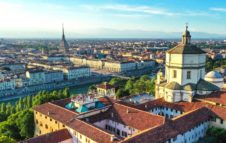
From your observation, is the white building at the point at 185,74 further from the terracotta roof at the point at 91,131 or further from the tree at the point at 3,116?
the tree at the point at 3,116

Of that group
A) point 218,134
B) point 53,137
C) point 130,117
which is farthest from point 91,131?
point 218,134

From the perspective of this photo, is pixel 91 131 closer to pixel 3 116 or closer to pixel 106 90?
pixel 3 116

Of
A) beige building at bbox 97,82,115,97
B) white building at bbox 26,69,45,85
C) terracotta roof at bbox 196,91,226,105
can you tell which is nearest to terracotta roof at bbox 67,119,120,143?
terracotta roof at bbox 196,91,226,105

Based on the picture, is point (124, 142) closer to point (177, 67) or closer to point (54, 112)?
point (54, 112)

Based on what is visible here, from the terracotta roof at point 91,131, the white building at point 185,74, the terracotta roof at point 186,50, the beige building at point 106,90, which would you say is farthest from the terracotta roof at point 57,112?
the beige building at point 106,90

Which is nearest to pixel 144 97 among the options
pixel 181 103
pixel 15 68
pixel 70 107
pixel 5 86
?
pixel 181 103
